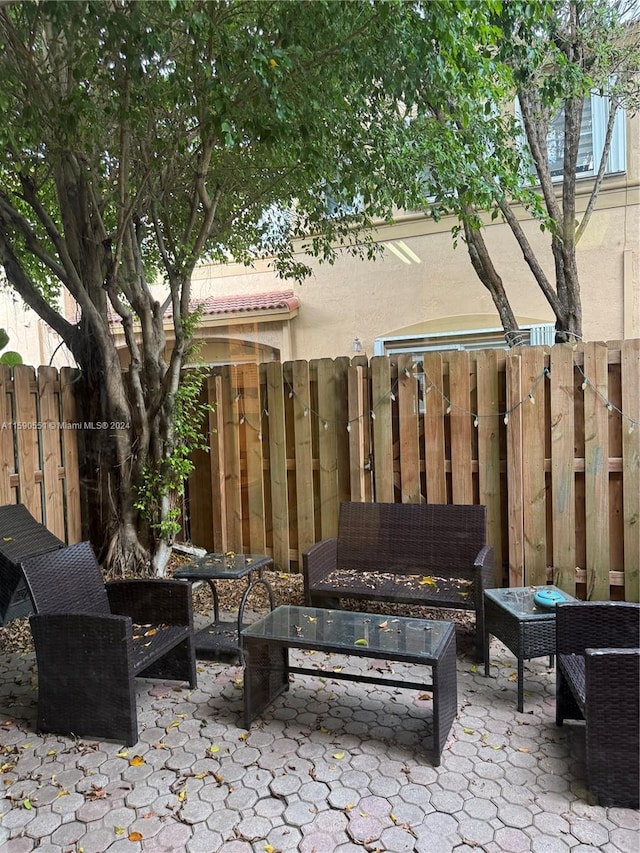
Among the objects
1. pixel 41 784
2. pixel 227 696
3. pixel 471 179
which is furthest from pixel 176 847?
pixel 471 179

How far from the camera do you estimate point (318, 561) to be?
363 centimetres

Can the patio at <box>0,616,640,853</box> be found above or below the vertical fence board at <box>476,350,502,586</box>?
below

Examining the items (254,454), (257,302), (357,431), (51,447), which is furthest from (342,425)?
(51,447)

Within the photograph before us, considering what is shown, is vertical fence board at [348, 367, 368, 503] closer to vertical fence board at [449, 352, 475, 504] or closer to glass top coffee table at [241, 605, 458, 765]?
vertical fence board at [449, 352, 475, 504]

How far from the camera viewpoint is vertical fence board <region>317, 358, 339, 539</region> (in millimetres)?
4508

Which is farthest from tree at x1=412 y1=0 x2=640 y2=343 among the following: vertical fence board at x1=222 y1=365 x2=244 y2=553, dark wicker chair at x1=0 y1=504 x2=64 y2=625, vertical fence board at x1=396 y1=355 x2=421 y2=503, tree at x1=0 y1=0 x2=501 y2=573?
dark wicker chair at x1=0 y1=504 x2=64 y2=625

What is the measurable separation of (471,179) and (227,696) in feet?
11.3

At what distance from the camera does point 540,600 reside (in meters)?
2.70

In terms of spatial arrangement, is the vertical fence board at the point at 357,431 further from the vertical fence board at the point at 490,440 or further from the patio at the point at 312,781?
the patio at the point at 312,781

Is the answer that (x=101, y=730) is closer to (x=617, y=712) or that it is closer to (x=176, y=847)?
(x=176, y=847)

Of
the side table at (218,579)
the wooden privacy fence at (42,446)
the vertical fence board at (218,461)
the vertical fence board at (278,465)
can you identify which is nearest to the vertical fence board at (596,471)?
the side table at (218,579)

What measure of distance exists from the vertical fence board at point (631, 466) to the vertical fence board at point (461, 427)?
956 mm

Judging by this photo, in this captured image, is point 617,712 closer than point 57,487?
Yes

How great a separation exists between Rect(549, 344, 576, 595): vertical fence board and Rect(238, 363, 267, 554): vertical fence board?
229cm
